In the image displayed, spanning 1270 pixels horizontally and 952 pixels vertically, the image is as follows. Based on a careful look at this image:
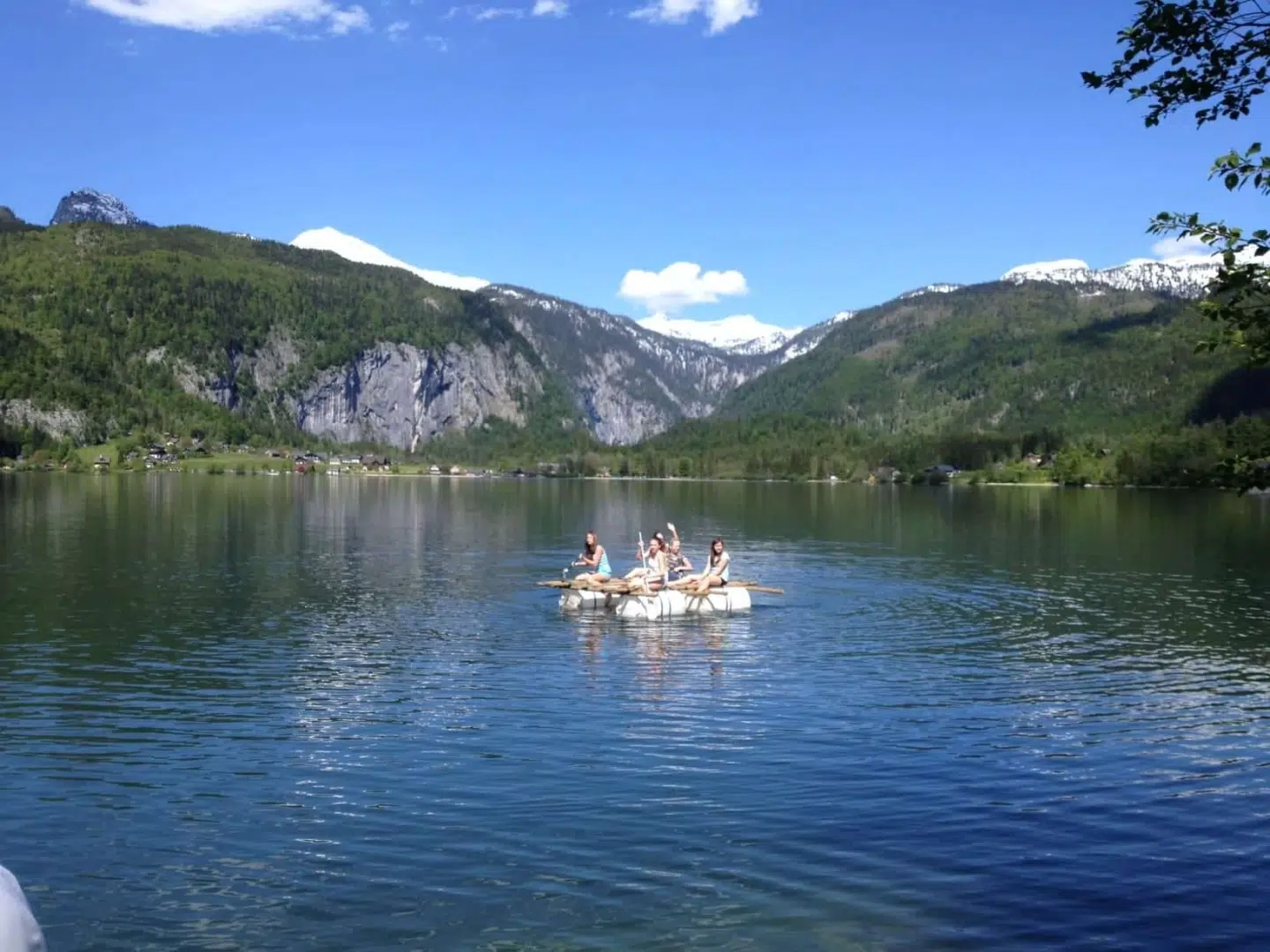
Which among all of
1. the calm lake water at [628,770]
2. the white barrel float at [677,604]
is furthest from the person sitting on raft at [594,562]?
the calm lake water at [628,770]

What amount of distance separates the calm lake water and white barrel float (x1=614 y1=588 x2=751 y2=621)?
143 centimetres

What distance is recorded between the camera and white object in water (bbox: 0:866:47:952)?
299 inches

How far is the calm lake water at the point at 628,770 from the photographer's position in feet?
53.8

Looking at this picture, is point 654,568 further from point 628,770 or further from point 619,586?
point 628,770

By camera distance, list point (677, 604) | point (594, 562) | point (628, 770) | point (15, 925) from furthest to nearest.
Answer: point (594, 562)
point (677, 604)
point (628, 770)
point (15, 925)

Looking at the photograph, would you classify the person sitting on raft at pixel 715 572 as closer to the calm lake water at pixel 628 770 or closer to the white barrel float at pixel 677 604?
the white barrel float at pixel 677 604

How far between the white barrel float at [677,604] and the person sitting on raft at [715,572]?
0.39 metres

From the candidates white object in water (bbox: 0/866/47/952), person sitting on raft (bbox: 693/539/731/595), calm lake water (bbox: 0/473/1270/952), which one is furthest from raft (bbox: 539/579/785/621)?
white object in water (bbox: 0/866/47/952)

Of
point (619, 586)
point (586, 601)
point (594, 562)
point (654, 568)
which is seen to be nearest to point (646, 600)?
point (619, 586)

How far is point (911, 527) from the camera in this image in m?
117

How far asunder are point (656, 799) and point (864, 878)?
16.0ft

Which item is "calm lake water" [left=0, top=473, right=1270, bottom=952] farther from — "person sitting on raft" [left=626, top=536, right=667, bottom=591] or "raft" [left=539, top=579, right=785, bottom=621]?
"person sitting on raft" [left=626, top=536, right=667, bottom=591]

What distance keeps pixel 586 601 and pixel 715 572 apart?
5.60 m

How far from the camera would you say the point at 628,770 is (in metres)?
23.5
